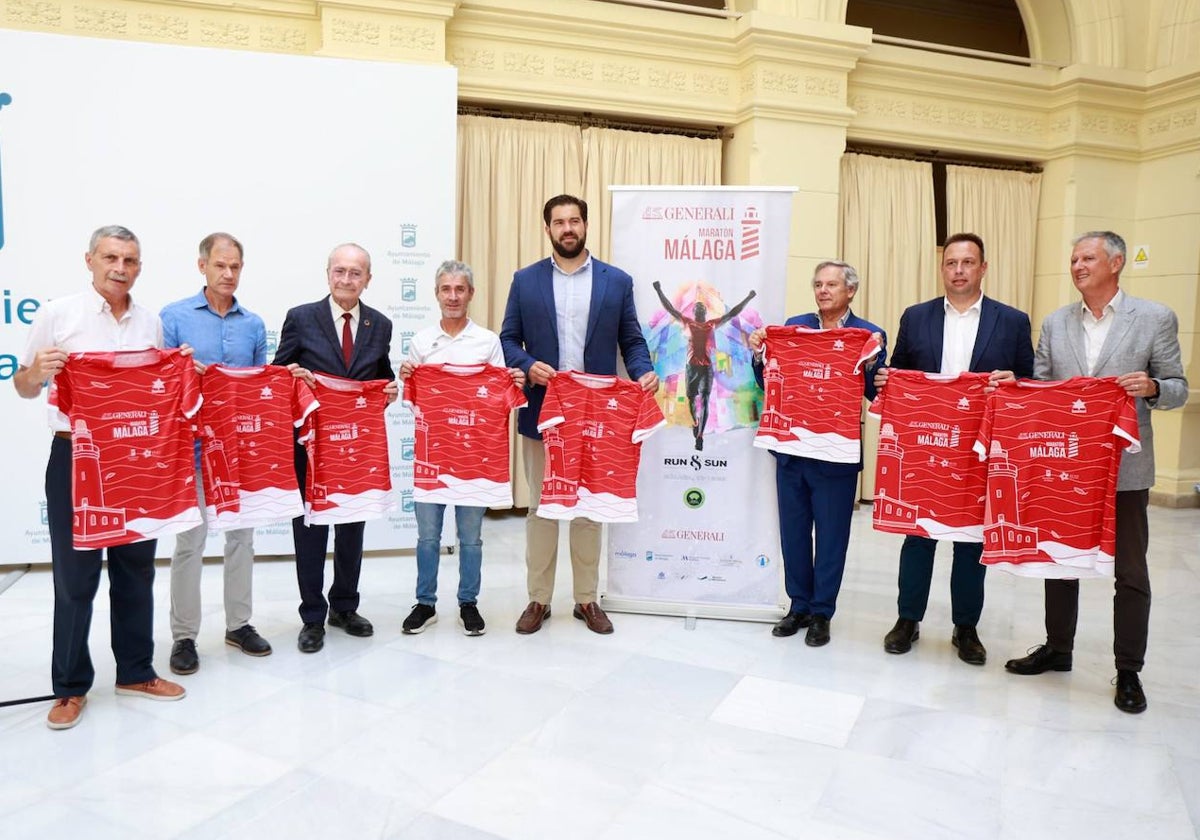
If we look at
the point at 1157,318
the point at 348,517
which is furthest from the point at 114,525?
the point at 1157,318

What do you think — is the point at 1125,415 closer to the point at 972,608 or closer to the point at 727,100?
the point at 972,608

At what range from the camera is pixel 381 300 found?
15.5 feet

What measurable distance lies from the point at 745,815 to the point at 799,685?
935mm

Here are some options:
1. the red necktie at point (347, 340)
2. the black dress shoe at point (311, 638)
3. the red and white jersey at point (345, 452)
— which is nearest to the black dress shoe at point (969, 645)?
the red and white jersey at point (345, 452)

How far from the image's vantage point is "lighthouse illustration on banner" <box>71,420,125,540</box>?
255 centimetres

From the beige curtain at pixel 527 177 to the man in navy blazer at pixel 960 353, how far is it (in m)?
3.07

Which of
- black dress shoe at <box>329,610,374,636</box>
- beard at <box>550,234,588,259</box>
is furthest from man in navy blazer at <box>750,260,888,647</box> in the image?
black dress shoe at <box>329,610,374,636</box>

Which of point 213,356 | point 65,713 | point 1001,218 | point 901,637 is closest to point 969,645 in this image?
point 901,637

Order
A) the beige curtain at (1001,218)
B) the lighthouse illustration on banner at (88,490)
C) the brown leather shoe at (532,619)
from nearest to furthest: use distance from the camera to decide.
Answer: the lighthouse illustration on banner at (88,490) < the brown leather shoe at (532,619) < the beige curtain at (1001,218)

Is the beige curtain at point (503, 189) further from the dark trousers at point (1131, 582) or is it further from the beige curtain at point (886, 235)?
the dark trousers at point (1131, 582)

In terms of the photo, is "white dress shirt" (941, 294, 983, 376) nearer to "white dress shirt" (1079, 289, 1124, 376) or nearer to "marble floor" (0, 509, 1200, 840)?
"white dress shirt" (1079, 289, 1124, 376)

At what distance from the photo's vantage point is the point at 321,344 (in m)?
3.26

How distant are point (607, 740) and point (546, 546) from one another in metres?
1.12

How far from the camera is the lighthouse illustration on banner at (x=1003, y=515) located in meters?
3.00
